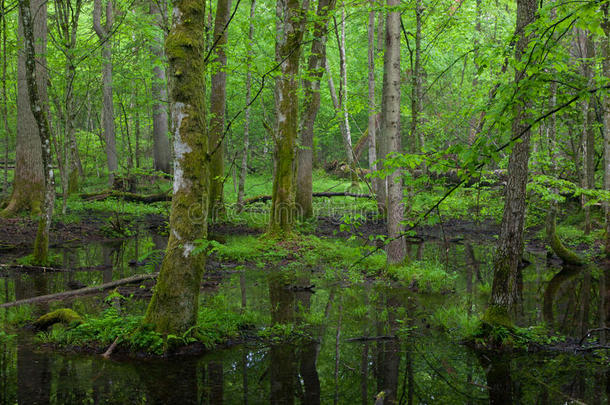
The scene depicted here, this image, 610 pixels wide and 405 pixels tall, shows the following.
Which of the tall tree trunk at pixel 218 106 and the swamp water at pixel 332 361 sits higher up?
the tall tree trunk at pixel 218 106

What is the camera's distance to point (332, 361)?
521 cm

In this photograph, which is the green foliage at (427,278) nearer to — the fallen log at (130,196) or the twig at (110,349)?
the twig at (110,349)

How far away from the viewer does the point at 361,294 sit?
845cm

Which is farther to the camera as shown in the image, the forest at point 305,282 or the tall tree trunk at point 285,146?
the tall tree trunk at point 285,146

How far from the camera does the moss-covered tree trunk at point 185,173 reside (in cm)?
503

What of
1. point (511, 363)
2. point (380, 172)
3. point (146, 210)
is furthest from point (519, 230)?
point (146, 210)

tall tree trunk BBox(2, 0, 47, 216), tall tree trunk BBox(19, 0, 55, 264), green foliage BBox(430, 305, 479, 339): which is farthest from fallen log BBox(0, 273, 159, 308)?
tall tree trunk BBox(2, 0, 47, 216)

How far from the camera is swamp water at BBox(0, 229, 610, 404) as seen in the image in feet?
14.3

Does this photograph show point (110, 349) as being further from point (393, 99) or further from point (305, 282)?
point (393, 99)

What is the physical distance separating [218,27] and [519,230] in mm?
11652

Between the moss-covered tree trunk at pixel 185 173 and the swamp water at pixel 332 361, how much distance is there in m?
0.64

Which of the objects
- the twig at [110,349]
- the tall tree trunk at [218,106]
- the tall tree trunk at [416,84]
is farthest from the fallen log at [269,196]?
the twig at [110,349]

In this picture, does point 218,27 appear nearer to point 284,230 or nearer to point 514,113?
point 284,230

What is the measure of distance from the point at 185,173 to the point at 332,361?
9.06 feet
